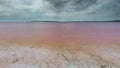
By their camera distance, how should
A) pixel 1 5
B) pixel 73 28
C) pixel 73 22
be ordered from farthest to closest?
1. pixel 73 28
2. pixel 73 22
3. pixel 1 5

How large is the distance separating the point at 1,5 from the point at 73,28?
99 cm

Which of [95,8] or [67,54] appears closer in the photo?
[67,54]

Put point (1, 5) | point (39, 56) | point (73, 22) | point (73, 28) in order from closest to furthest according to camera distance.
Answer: point (39, 56) → point (1, 5) → point (73, 22) → point (73, 28)

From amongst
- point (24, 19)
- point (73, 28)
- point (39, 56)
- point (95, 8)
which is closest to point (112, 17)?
point (95, 8)

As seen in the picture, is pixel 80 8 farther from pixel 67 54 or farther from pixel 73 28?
pixel 67 54

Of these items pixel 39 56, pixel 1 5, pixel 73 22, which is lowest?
pixel 39 56

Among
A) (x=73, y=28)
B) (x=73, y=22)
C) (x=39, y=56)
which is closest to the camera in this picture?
(x=39, y=56)

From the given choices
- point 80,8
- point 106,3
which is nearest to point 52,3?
point 80,8

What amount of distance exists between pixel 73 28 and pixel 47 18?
54 cm

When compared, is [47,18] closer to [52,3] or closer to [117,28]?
[52,3]

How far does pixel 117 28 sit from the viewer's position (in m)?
2.19

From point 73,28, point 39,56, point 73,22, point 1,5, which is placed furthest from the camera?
point 73,28

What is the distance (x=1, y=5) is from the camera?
1.96 m

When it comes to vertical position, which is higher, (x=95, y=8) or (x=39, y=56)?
(x=95, y=8)
